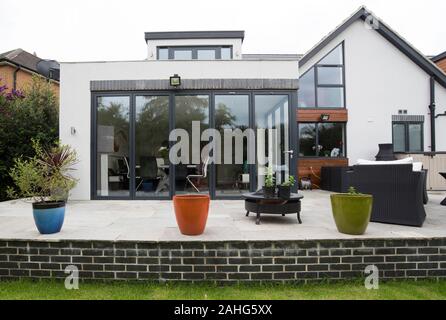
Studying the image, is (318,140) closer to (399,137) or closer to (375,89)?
(375,89)

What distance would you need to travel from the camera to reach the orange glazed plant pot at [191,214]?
9.66 ft

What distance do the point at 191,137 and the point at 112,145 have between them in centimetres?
187

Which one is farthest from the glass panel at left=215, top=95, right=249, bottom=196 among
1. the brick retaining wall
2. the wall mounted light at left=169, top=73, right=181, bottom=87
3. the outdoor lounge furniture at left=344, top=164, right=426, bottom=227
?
the brick retaining wall

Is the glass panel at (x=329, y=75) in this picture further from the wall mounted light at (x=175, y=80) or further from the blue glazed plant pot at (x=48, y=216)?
the blue glazed plant pot at (x=48, y=216)

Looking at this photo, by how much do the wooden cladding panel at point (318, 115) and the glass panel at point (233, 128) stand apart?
3.39m

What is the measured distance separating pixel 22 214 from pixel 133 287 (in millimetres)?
2879

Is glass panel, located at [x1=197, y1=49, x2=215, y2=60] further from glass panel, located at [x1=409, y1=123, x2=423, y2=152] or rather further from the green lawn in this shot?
the green lawn

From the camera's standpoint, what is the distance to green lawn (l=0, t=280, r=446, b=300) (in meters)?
2.47

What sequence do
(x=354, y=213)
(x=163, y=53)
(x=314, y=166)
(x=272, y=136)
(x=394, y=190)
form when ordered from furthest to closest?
(x=163, y=53) → (x=314, y=166) → (x=272, y=136) → (x=394, y=190) → (x=354, y=213)

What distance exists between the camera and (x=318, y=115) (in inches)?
358

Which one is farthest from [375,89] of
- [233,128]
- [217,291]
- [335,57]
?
[217,291]

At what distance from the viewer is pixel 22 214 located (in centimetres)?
432

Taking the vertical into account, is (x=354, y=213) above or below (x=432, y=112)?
below

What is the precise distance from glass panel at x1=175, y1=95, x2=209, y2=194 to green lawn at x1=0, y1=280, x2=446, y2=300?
3600 millimetres
